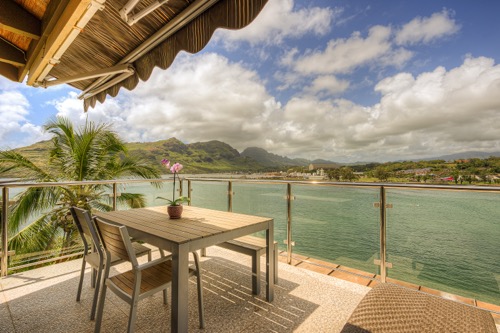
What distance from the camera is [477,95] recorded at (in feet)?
86.3

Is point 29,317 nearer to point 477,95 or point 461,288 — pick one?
point 461,288

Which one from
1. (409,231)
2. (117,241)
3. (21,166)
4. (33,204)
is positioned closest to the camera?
(117,241)

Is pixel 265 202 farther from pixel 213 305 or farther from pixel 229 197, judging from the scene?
pixel 213 305

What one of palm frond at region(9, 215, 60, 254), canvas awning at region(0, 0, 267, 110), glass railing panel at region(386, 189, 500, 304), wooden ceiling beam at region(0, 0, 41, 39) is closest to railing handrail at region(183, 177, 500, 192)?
glass railing panel at region(386, 189, 500, 304)

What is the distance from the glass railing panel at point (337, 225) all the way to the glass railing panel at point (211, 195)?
141 cm

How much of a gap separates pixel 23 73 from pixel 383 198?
496 cm

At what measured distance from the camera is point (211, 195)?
4.62 metres

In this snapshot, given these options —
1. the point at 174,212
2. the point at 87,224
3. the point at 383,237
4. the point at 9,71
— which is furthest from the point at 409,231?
the point at 9,71

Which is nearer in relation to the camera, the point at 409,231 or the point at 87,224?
the point at 87,224

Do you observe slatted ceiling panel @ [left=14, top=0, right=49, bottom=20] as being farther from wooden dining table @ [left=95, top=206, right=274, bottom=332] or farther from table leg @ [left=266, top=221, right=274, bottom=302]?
table leg @ [left=266, top=221, right=274, bottom=302]

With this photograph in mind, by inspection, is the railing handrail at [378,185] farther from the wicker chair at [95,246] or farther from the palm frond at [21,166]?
the palm frond at [21,166]

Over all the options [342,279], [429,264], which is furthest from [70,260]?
[429,264]

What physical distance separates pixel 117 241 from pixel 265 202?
255cm

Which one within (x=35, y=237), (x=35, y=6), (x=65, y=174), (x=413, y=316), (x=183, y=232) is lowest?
(x=35, y=237)
